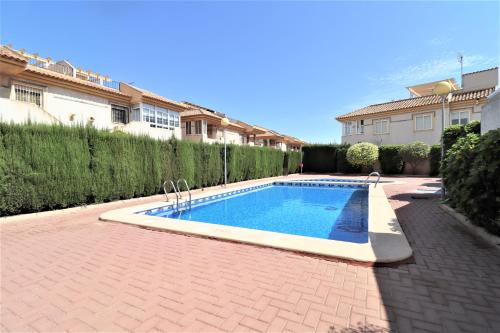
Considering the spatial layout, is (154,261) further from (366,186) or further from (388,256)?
(366,186)

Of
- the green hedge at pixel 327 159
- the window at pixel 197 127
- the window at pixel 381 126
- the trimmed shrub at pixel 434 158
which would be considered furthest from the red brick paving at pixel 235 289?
the window at pixel 381 126

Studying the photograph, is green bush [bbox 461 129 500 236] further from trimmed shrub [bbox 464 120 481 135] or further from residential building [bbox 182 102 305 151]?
residential building [bbox 182 102 305 151]

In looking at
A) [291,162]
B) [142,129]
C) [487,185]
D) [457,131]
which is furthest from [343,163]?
[487,185]

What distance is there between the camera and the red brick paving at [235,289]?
102 inches

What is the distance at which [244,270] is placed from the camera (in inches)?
153

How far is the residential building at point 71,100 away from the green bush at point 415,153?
22942 mm

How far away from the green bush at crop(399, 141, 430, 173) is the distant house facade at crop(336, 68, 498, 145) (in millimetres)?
3798

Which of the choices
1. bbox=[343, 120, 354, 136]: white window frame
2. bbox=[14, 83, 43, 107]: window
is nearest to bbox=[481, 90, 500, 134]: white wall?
bbox=[14, 83, 43, 107]: window

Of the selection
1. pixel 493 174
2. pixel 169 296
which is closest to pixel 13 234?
pixel 169 296

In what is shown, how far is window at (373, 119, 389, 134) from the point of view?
29.9 meters

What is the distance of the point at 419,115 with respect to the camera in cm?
2747

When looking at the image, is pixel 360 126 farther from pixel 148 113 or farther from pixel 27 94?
pixel 27 94

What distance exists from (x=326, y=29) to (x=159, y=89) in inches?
743

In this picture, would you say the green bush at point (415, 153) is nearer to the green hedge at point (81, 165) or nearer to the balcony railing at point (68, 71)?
the green hedge at point (81, 165)
